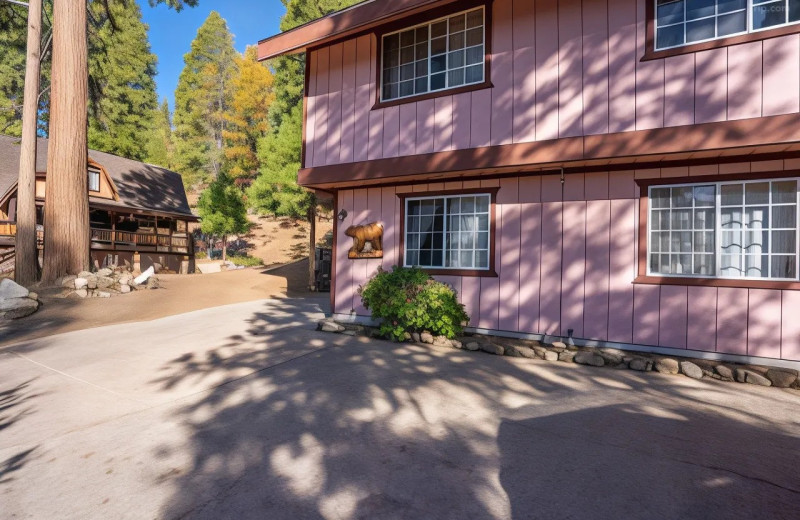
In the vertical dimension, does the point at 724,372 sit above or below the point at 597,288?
below

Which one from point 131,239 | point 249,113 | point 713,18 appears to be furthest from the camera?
point 249,113

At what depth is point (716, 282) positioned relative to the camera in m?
5.78

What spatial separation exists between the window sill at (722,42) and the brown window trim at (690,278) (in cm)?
171

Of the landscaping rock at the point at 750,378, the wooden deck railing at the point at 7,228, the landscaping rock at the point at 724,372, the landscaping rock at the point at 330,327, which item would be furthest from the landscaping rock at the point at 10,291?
the wooden deck railing at the point at 7,228

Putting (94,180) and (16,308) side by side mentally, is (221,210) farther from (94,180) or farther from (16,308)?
(16,308)

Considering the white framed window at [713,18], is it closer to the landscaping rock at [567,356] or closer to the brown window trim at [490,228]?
the brown window trim at [490,228]

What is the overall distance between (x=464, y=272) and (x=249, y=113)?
112 feet

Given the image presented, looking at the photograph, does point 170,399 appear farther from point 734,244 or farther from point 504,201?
point 734,244

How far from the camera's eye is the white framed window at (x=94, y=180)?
2317cm

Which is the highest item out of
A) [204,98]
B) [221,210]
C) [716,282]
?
[204,98]

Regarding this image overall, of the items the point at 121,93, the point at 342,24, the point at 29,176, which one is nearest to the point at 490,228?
the point at 342,24

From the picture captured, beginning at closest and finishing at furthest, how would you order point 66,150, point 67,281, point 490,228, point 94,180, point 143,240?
point 490,228, point 67,281, point 66,150, point 94,180, point 143,240

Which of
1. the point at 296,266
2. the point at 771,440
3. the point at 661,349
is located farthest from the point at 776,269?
the point at 296,266

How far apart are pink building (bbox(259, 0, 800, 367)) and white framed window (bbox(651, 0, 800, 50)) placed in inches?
0.8
